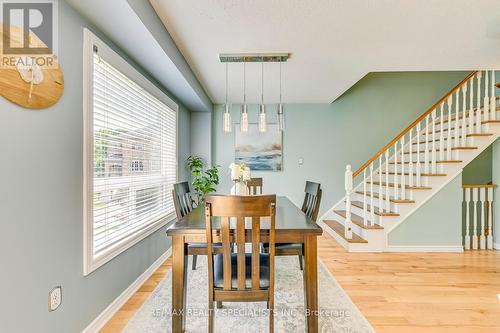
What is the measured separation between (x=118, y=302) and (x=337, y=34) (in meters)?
2.96

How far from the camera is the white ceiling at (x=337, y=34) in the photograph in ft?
6.25

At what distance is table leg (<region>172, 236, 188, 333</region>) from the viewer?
1669 mm

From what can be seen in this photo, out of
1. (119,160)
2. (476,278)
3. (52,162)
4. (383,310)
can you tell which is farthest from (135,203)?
(476,278)

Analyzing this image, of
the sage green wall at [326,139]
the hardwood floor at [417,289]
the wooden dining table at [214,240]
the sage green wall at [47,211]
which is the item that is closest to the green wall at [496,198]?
the hardwood floor at [417,289]

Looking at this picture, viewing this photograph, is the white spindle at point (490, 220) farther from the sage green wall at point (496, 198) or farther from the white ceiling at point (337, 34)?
the white ceiling at point (337, 34)

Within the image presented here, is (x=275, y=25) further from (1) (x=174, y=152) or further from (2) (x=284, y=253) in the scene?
(1) (x=174, y=152)

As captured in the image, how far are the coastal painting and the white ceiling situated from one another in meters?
1.61

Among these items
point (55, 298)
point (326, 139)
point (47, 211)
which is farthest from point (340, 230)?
point (47, 211)

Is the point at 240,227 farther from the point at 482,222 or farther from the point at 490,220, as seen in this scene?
the point at 490,220

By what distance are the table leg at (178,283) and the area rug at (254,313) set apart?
183 millimetres

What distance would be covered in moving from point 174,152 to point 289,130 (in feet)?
7.37

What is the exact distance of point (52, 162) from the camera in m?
1.42

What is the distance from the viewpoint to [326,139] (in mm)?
4887

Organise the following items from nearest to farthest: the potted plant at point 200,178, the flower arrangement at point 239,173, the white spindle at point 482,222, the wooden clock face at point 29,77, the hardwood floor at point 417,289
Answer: the wooden clock face at point 29,77, the hardwood floor at point 417,289, the flower arrangement at point 239,173, the white spindle at point 482,222, the potted plant at point 200,178
